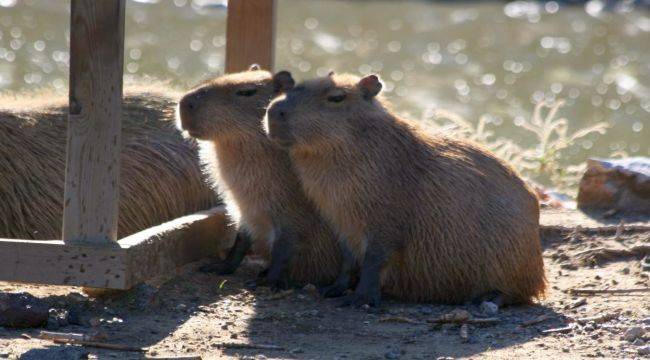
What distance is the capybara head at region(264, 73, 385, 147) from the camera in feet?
16.2

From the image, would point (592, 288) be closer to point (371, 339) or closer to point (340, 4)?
point (371, 339)

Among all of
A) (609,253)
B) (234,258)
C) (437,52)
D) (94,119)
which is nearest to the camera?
(94,119)

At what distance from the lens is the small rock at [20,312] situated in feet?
14.1

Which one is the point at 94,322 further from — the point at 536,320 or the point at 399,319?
the point at 536,320

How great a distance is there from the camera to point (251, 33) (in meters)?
6.20

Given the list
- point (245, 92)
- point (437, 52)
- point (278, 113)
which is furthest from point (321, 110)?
point (437, 52)

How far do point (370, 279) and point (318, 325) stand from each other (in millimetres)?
405


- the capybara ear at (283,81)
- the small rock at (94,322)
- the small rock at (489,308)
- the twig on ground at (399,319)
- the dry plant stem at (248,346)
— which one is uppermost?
the capybara ear at (283,81)

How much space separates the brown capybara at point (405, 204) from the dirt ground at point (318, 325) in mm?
124

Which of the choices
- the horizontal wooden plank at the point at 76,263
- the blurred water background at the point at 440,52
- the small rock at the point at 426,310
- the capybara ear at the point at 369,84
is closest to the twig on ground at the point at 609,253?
the small rock at the point at 426,310

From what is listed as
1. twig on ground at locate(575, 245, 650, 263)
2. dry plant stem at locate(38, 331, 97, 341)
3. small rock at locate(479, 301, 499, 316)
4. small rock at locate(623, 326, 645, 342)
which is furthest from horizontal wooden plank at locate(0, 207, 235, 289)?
twig on ground at locate(575, 245, 650, 263)

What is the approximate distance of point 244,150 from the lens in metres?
5.23

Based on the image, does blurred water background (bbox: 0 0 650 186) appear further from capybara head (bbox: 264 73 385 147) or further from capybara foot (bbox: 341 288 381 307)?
capybara foot (bbox: 341 288 381 307)

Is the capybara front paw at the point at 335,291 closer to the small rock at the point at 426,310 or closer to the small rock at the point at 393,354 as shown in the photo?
the small rock at the point at 426,310
